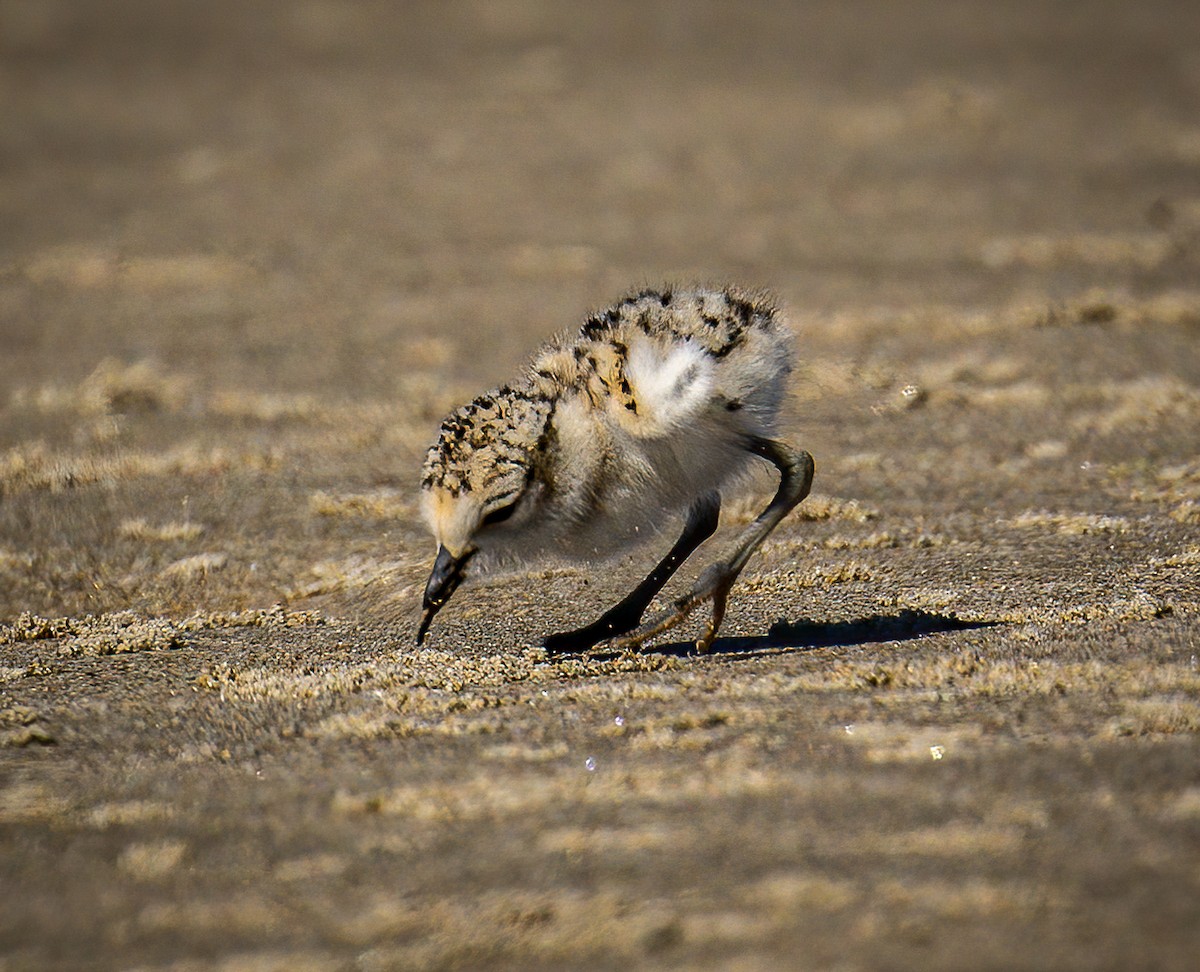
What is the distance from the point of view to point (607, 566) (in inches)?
164

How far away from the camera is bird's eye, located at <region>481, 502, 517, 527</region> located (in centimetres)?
328

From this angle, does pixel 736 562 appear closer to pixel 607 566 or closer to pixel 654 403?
pixel 654 403

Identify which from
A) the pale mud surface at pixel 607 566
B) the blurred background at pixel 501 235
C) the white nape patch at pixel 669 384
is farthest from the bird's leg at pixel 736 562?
the blurred background at pixel 501 235

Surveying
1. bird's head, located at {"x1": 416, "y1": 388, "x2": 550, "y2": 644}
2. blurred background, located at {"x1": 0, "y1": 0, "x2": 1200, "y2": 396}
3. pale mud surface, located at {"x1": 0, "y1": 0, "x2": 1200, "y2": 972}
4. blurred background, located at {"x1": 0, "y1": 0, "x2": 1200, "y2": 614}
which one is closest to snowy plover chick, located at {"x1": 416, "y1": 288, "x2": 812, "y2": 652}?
bird's head, located at {"x1": 416, "y1": 388, "x2": 550, "y2": 644}

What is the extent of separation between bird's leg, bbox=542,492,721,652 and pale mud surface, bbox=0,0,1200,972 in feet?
0.43

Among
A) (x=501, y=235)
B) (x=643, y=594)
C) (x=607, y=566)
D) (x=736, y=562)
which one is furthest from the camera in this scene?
(x=501, y=235)

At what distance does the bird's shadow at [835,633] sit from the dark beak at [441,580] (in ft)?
1.28

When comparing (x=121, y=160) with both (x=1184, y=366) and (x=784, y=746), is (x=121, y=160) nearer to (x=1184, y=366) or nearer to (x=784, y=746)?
(x=1184, y=366)

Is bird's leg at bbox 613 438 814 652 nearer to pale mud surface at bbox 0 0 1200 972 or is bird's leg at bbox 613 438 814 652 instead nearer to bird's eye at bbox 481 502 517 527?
pale mud surface at bbox 0 0 1200 972

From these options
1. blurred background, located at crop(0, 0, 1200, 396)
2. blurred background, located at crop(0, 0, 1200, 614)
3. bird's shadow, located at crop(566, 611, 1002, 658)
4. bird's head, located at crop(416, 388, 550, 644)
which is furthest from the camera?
blurred background, located at crop(0, 0, 1200, 396)

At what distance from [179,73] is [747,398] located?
7.30 metres

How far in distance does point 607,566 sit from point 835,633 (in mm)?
914

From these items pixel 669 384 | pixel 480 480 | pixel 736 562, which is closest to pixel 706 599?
pixel 736 562

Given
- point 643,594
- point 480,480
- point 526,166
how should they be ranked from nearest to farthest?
1. point 480,480
2. point 643,594
3. point 526,166
